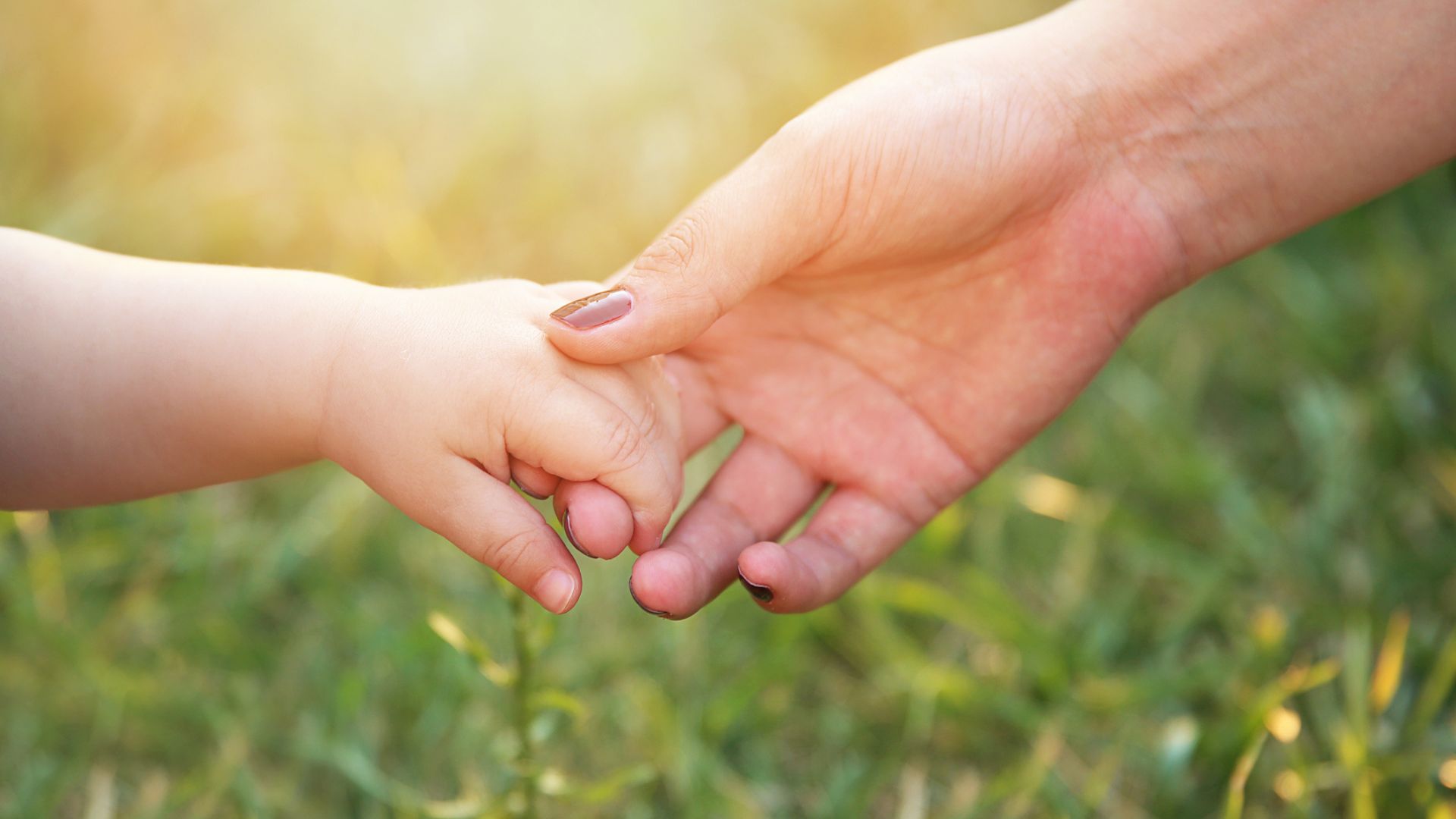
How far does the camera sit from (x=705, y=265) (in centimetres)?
106

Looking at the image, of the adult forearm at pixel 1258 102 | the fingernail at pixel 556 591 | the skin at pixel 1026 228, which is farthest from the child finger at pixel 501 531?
the adult forearm at pixel 1258 102

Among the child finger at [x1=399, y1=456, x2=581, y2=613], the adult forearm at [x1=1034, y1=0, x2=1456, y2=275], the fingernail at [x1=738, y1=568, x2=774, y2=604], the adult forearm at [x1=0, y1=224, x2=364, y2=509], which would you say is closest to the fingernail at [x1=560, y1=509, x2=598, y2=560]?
the child finger at [x1=399, y1=456, x2=581, y2=613]

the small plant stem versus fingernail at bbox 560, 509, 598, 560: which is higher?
fingernail at bbox 560, 509, 598, 560

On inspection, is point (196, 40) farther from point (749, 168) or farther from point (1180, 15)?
point (1180, 15)

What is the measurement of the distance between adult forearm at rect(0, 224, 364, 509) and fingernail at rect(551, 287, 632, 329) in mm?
219

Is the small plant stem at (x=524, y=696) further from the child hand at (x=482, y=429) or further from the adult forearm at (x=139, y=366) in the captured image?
the adult forearm at (x=139, y=366)

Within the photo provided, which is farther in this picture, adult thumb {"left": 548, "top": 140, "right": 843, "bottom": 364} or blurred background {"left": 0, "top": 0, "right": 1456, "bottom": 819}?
blurred background {"left": 0, "top": 0, "right": 1456, "bottom": 819}

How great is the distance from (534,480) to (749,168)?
1.28 feet

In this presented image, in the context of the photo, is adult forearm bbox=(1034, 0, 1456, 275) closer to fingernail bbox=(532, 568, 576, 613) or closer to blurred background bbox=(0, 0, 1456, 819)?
blurred background bbox=(0, 0, 1456, 819)

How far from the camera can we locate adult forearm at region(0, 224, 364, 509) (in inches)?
39.9

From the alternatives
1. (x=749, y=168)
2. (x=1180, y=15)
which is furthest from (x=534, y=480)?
(x=1180, y=15)

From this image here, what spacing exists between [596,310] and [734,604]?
69cm

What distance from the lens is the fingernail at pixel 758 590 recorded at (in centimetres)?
106

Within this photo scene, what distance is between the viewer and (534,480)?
1044 mm
